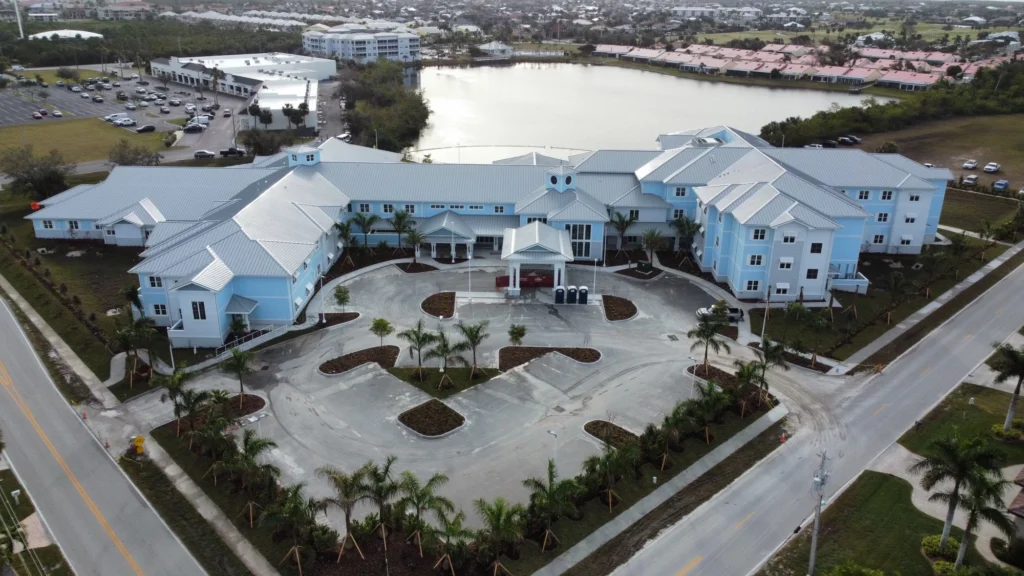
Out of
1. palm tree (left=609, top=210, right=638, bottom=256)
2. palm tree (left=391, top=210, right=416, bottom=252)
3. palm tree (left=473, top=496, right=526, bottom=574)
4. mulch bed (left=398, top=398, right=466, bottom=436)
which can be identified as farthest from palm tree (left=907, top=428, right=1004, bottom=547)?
palm tree (left=391, top=210, right=416, bottom=252)

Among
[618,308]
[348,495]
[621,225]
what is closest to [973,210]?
[621,225]

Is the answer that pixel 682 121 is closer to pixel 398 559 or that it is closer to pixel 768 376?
pixel 768 376

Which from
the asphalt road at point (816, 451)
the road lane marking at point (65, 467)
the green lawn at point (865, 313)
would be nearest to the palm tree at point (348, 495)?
the road lane marking at point (65, 467)

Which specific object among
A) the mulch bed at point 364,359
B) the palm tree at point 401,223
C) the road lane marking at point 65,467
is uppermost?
the palm tree at point 401,223

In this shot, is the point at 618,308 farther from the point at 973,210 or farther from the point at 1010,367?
the point at 973,210

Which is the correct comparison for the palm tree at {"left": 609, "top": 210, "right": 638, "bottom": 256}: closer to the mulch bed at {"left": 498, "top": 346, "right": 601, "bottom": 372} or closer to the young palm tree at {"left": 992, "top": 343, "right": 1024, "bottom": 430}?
the mulch bed at {"left": 498, "top": 346, "right": 601, "bottom": 372}

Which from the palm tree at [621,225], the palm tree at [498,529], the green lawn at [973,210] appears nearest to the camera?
the palm tree at [498,529]

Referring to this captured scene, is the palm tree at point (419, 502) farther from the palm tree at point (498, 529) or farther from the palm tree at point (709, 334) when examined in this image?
the palm tree at point (709, 334)

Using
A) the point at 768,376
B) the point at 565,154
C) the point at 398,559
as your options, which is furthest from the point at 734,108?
the point at 398,559
